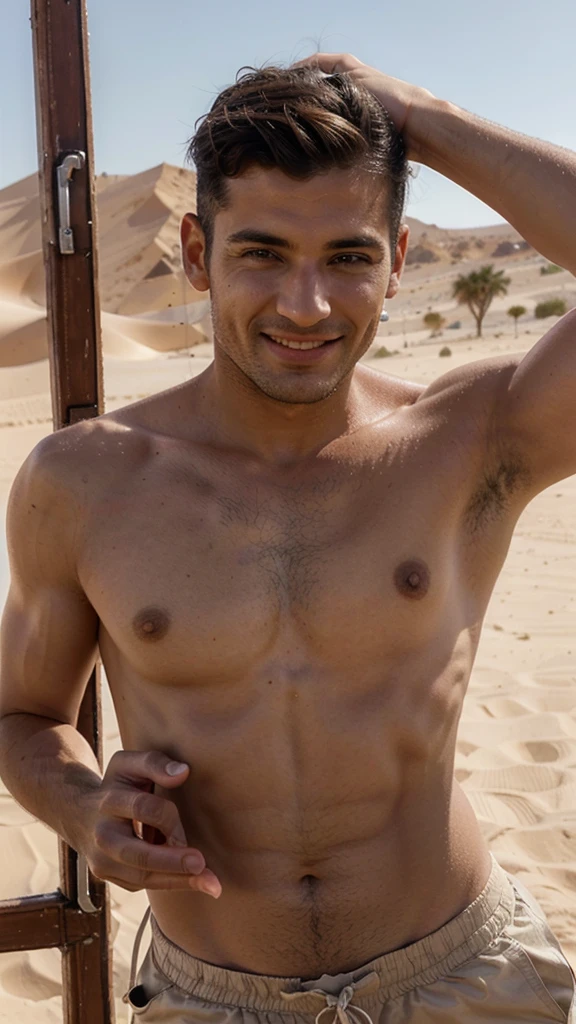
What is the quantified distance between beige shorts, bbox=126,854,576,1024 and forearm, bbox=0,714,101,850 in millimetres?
335

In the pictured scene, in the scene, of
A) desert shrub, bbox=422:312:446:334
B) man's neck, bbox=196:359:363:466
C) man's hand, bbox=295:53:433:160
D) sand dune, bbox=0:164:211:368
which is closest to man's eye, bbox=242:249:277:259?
man's neck, bbox=196:359:363:466

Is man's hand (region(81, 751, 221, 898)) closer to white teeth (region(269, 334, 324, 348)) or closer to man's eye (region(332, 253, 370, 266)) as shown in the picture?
white teeth (region(269, 334, 324, 348))

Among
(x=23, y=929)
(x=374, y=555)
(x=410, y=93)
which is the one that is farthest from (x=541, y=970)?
(x=410, y=93)

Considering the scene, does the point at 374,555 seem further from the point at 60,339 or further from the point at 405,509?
the point at 60,339

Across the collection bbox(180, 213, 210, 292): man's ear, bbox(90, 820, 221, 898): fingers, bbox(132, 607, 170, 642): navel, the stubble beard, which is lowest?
bbox(90, 820, 221, 898): fingers

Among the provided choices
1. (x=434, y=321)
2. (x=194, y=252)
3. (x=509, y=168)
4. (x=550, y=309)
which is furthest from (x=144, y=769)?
(x=434, y=321)

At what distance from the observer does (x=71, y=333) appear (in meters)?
2.25

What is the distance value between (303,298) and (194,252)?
37 centimetres

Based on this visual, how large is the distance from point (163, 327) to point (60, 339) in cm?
3350

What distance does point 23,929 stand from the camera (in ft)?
7.98

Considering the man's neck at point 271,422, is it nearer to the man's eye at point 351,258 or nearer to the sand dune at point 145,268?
the man's eye at point 351,258

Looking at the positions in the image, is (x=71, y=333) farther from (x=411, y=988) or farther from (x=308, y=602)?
(x=411, y=988)

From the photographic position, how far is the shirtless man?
76.9 inches

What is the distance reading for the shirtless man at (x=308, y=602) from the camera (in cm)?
195
